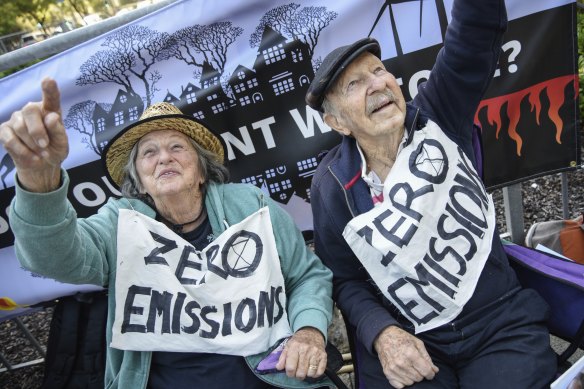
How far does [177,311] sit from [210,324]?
0.14m

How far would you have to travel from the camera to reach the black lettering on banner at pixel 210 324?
1938mm

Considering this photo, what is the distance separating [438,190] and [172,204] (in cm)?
112

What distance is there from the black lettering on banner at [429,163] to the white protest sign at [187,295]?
28.2 inches

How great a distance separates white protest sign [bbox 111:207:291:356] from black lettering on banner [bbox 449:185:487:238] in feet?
2.60

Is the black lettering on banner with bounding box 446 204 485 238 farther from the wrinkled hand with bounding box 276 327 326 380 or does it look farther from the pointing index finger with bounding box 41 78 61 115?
the pointing index finger with bounding box 41 78 61 115

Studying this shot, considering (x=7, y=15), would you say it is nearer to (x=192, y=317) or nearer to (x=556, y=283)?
(x=192, y=317)

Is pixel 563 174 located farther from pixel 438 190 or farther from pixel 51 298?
pixel 51 298

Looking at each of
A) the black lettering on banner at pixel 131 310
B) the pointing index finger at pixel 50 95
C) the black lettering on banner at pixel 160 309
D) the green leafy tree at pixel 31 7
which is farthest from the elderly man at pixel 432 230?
the green leafy tree at pixel 31 7

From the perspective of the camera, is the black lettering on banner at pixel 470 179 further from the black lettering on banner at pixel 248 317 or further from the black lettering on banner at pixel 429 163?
the black lettering on banner at pixel 248 317

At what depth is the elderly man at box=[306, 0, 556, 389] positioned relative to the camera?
177 cm

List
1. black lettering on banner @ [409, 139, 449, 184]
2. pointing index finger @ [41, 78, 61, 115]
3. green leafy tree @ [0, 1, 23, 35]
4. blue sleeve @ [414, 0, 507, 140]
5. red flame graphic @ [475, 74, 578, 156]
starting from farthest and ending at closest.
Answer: green leafy tree @ [0, 1, 23, 35]
red flame graphic @ [475, 74, 578, 156]
black lettering on banner @ [409, 139, 449, 184]
blue sleeve @ [414, 0, 507, 140]
pointing index finger @ [41, 78, 61, 115]

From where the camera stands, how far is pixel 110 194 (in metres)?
2.68

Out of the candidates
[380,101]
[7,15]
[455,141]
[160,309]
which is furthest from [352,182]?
[7,15]

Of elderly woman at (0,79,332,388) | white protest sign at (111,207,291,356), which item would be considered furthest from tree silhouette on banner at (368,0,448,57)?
white protest sign at (111,207,291,356)
